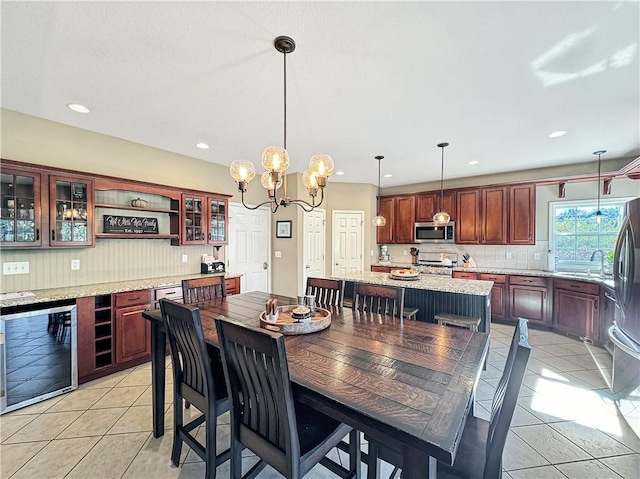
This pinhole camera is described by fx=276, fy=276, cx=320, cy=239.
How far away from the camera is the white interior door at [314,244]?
5.23 m

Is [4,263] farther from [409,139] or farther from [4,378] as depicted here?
[409,139]

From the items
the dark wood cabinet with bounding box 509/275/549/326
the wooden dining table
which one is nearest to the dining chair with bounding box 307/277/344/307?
the wooden dining table

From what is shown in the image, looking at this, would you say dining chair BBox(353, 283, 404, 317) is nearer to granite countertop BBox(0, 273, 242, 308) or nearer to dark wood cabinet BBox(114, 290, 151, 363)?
granite countertop BBox(0, 273, 242, 308)

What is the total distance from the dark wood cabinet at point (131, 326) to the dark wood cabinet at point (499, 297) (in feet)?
16.5

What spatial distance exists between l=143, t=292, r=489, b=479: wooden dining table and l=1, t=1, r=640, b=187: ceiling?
6.06 ft

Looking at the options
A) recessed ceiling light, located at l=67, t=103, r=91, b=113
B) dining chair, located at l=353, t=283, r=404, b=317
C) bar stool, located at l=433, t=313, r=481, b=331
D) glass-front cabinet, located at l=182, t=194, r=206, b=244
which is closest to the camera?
dining chair, located at l=353, t=283, r=404, b=317

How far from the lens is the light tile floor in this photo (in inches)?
67.0

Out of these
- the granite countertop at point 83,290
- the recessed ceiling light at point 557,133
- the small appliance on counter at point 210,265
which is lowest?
the granite countertop at point 83,290

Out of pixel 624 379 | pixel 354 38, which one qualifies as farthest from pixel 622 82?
pixel 624 379

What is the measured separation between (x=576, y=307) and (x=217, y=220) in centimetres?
527

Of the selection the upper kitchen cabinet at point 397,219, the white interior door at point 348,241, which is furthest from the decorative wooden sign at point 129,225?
the upper kitchen cabinet at point 397,219

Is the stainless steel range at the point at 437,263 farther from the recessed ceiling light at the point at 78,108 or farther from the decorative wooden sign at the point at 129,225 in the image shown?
the recessed ceiling light at the point at 78,108

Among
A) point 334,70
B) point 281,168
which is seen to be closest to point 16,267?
point 281,168

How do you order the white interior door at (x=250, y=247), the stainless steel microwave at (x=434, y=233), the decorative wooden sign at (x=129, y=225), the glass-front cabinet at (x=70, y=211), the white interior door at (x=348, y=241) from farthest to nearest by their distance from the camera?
the white interior door at (x=348, y=241), the stainless steel microwave at (x=434, y=233), the white interior door at (x=250, y=247), the decorative wooden sign at (x=129, y=225), the glass-front cabinet at (x=70, y=211)
